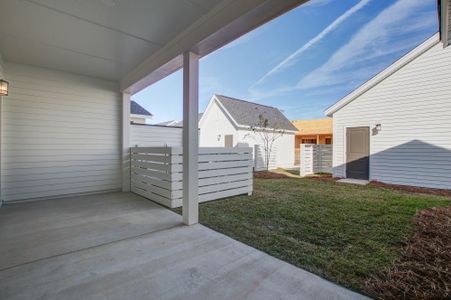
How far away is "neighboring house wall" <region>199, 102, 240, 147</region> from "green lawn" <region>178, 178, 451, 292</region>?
6444mm

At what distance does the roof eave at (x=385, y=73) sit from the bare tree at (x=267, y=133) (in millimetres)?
3829

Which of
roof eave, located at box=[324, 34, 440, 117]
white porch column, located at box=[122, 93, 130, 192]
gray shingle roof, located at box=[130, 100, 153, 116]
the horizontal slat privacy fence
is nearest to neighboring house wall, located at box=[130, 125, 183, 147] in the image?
white porch column, located at box=[122, 93, 130, 192]

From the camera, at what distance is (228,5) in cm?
231

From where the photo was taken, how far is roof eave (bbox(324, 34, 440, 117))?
19.4 feet

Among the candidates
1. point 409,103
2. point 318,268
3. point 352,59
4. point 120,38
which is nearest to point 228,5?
point 120,38

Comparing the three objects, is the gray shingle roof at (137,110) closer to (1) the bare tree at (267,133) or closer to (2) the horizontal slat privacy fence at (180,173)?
(2) the horizontal slat privacy fence at (180,173)

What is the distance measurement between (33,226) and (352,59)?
54.9ft

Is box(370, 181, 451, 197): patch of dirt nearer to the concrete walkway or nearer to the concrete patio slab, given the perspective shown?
the concrete patio slab

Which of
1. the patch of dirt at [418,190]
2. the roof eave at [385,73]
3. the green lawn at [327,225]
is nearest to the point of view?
the green lawn at [327,225]

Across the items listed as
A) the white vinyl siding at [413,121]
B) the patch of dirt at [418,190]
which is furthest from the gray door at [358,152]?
the patch of dirt at [418,190]

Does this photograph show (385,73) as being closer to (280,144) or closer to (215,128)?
(280,144)

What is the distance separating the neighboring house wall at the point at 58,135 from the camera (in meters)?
4.18

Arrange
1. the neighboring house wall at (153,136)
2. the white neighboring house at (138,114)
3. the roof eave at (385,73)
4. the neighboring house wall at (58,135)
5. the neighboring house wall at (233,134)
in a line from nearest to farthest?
the neighboring house wall at (58,135) → the neighboring house wall at (153,136) → the roof eave at (385,73) → the white neighboring house at (138,114) → the neighboring house wall at (233,134)

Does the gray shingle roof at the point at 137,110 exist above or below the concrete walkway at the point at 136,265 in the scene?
above
